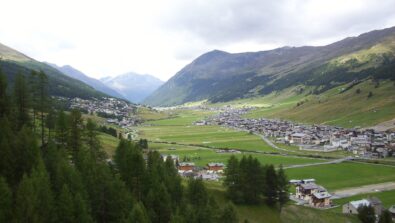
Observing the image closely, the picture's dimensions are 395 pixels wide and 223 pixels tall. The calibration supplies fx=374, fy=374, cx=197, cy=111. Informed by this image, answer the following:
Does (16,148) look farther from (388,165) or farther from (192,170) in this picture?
(388,165)

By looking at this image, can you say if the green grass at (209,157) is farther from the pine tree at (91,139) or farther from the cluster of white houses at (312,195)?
the pine tree at (91,139)

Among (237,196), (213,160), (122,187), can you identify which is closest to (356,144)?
(213,160)

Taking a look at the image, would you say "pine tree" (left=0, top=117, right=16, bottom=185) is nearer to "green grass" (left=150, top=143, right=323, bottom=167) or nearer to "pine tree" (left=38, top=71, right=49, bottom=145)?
"pine tree" (left=38, top=71, right=49, bottom=145)

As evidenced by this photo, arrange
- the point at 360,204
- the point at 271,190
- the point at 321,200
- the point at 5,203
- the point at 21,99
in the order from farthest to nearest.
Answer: the point at 321,200 < the point at 360,204 < the point at 271,190 < the point at 21,99 < the point at 5,203

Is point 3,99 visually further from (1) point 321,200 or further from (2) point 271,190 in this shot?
(1) point 321,200

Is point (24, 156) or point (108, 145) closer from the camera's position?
point (24, 156)

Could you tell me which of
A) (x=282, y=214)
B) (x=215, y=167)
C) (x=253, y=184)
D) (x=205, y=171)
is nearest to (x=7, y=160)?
(x=253, y=184)

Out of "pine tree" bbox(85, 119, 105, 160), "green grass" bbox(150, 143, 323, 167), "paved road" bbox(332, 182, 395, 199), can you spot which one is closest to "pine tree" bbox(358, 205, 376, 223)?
"paved road" bbox(332, 182, 395, 199)
